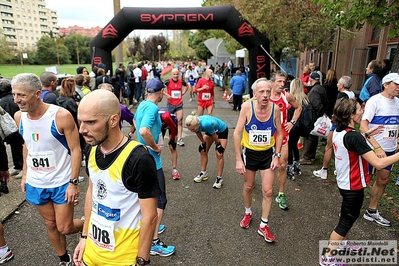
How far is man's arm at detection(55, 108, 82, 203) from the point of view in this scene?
8.20ft

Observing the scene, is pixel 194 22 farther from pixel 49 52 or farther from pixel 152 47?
pixel 49 52

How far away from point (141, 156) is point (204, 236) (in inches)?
89.3

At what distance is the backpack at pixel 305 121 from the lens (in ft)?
16.9

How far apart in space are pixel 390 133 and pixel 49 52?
80.0 meters

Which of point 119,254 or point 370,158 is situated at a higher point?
point 370,158

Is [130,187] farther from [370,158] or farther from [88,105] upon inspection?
[370,158]

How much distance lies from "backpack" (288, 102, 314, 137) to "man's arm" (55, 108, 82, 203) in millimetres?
3868

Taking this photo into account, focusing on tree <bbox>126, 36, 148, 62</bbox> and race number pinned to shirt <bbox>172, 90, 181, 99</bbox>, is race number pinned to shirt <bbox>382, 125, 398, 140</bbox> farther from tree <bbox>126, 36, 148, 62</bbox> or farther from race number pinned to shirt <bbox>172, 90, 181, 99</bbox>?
tree <bbox>126, 36, 148, 62</bbox>

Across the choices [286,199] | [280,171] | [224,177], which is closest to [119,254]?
[280,171]

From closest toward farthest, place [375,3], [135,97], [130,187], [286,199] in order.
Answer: [130,187]
[286,199]
[375,3]
[135,97]

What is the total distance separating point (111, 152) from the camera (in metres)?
1.66

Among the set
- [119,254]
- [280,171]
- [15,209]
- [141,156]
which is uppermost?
[141,156]

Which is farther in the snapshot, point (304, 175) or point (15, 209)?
point (304, 175)

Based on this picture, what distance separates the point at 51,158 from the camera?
2559 millimetres
